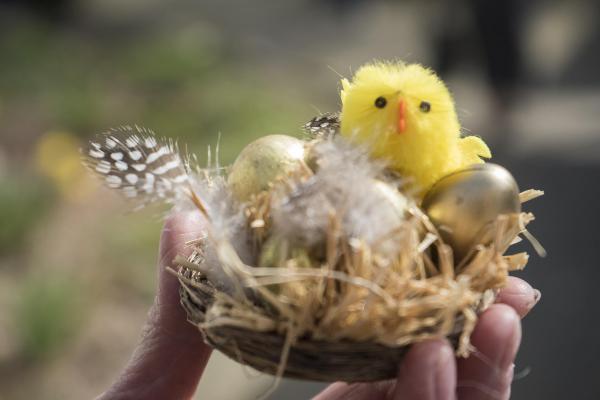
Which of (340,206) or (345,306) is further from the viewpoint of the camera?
(340,206)

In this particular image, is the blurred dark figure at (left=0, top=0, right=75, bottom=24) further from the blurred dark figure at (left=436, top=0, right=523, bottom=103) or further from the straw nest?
the straw nest

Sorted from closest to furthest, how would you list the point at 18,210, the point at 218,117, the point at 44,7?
the point at 18,210 < the point at 218,117 < the point at 44,7

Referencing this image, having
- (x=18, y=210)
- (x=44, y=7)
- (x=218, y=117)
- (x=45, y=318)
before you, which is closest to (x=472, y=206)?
(x=45, y=318)

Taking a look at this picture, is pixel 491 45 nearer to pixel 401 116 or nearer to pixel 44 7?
pixel 401 116

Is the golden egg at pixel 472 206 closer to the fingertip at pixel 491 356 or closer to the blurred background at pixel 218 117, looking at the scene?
the fingertip at pixel 491 356

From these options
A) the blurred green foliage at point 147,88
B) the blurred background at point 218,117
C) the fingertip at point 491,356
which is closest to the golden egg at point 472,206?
the fingertip at point 491,356
